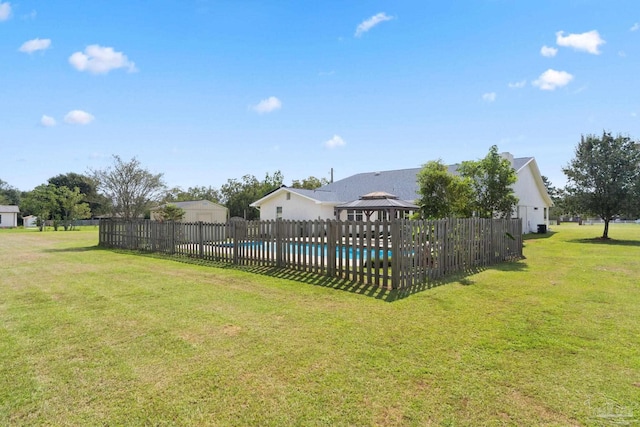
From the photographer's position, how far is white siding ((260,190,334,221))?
90.4ft

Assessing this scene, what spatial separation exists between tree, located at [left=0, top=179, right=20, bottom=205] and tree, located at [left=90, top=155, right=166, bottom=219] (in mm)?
86767

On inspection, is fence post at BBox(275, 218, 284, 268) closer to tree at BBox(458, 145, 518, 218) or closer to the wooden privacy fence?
the wooden privacy fence

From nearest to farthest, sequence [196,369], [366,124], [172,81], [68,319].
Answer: [196,369] → [68,319] → [172,81] → [366,124]

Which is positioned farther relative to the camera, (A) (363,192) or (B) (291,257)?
(A) (363,192)

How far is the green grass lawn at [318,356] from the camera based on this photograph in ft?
9.43

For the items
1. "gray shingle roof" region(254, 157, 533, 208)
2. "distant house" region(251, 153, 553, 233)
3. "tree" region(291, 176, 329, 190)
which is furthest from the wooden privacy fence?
"tree" region(291, 176, 329, 190)

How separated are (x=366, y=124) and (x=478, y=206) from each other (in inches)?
363

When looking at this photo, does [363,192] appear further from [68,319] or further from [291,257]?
[68,319]

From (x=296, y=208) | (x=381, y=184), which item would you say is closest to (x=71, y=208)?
(x=296, y=208)

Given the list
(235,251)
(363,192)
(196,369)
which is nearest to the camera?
(196,369)

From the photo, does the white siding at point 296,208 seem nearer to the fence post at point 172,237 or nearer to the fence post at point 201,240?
the fence post at point 172,237

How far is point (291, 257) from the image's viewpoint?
10.1 meters

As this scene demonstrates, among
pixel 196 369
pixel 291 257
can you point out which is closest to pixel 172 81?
pixel 291 257

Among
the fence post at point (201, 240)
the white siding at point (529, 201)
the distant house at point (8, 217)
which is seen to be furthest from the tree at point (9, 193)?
the white siding at point (529, 201)
